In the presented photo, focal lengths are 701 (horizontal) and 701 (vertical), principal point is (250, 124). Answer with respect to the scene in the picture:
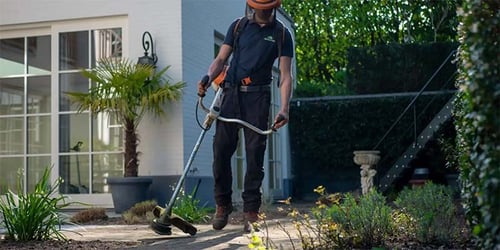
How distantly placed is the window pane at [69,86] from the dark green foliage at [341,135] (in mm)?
6403

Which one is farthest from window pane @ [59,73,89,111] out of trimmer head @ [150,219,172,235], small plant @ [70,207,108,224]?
trimmer head @ [150,219,172,235]

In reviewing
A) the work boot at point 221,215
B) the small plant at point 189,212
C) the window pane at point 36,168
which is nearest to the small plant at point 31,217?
the work boot at point 221,215

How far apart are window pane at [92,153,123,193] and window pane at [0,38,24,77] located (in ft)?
5.60

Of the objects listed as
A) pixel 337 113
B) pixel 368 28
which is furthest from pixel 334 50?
pixel 337 113

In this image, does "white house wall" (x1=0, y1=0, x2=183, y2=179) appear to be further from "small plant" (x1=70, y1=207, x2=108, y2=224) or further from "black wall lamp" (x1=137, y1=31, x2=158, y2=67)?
"small plant" (x1=70, y1=207, x2=108, y2=224)

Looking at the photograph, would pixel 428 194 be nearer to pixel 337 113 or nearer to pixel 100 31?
pixel 100 31

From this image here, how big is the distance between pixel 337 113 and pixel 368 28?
9877 millimetres

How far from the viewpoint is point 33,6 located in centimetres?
938

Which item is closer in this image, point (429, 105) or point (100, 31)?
point (100, 31)

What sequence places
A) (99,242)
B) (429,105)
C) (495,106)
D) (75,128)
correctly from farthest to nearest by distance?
(429,105)
(75,128)
(99,242)
(495,106)

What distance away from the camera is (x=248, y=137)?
16.8ft

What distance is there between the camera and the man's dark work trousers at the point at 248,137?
200 inches

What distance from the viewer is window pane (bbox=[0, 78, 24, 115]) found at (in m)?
9.47

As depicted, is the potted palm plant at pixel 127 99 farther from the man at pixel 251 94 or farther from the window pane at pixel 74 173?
the man at pixel 251 94
